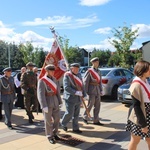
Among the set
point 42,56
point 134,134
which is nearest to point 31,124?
point 134,134

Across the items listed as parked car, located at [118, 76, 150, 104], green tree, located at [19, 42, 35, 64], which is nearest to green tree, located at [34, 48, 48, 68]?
green tree, located at [19, 42, 35, 64]

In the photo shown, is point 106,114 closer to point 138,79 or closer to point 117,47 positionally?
point 138,79

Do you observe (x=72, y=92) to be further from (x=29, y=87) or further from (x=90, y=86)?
(x=29, y=87)

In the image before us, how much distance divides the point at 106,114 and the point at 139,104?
575cm

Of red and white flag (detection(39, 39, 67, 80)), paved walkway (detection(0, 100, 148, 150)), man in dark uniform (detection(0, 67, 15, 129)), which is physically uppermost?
red and white flag (detection(39, 39, 67, 80))

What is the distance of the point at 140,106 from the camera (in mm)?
4195

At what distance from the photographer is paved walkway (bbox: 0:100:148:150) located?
6137 mm

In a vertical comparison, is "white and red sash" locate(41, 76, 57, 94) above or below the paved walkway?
above

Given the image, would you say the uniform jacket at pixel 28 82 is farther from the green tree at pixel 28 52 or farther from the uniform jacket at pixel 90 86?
the green tree at pixel 28 52

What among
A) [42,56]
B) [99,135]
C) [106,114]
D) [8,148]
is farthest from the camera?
[42,56]

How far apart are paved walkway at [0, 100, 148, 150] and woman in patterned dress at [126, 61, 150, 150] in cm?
176

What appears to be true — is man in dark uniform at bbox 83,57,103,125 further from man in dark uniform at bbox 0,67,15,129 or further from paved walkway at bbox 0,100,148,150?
man in dark uniform at bbox 0,67,15,129

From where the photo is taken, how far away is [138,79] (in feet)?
14.2

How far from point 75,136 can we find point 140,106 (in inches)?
120
